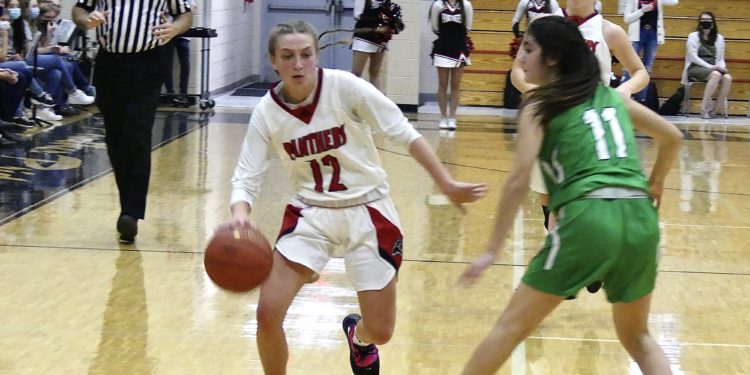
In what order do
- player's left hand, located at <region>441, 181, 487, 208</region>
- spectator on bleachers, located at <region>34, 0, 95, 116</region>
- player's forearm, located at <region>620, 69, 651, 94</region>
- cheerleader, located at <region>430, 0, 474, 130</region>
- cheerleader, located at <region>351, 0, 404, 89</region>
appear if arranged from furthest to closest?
cheerleader, located at <region>351, 0, 404, 89</region> < cheerleader, located at <region>430, 0, 474, 130</region> < spectator on bleachers, located at <region>34, 0, 95, 116</region> < player's forearm, located at <region>620, 69, 651, 94</region> < player's left hand, located at <region>441, 181, 487, 208</region>

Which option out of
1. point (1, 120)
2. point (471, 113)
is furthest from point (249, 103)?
point (1, 120)

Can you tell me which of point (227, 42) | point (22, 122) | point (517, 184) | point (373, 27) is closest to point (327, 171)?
point (517, 184)

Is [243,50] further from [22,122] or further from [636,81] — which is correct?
[636,81]

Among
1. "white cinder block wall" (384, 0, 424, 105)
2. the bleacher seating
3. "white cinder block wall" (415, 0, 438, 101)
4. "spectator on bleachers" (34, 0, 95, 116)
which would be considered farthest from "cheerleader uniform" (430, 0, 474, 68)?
"spectator on bleachers" (34, 0, 95, 116)

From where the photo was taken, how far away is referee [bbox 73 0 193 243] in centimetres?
696

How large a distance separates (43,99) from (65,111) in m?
0.99

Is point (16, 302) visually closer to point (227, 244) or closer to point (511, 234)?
point (227, 244)

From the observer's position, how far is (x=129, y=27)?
6.95 m

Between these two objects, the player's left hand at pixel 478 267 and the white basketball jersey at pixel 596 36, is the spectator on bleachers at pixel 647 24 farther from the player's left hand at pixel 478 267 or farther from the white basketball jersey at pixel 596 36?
the player's left hand at pixel 478 267

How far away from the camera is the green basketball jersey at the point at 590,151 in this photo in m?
3.65

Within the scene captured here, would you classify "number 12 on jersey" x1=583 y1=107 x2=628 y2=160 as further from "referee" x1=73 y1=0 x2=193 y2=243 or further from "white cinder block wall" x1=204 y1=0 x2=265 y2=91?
"white cinder block wall" x1=204 y1=0 x2=265 y2=91

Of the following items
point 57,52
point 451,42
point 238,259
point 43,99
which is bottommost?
point 43,99

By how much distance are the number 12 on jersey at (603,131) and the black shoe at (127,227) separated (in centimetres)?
401

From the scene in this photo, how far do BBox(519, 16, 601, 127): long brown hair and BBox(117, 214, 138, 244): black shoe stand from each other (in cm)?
384
